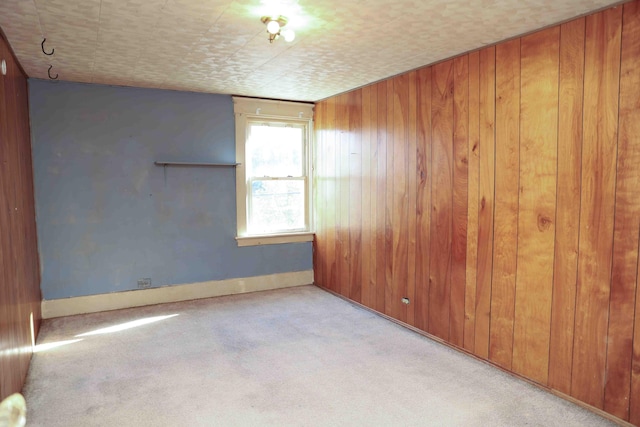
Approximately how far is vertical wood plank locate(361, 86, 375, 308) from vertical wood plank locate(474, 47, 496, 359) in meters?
1.31

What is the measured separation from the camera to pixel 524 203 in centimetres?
268

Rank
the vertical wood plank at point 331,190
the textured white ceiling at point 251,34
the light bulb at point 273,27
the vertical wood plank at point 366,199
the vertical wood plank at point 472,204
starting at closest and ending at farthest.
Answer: the textured white ceiling at point 251,34
the light bulb at point 273,27
the vertical wood plank at point 472,204
the vertical wood plank at point 366,199
the vertical wood plank at point 331,190

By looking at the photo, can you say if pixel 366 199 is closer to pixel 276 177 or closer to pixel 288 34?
pixel 276 177

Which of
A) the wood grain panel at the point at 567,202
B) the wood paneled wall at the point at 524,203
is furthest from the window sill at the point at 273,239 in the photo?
the wood grain panel at the point at 567,202

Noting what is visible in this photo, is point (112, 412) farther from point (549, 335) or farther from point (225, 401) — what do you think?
point (549, 335)

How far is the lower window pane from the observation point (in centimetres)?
492

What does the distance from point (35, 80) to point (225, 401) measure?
3.46m

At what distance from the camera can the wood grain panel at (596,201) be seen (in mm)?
2211

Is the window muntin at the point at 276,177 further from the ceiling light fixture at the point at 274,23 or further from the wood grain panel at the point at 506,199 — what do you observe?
the wood grain panel at the point at 506,199

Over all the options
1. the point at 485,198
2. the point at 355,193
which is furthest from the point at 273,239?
the point at 485,198

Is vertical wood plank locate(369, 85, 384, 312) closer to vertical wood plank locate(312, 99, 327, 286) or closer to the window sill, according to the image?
vertical wood plank locate(312, 99, 327, 286)

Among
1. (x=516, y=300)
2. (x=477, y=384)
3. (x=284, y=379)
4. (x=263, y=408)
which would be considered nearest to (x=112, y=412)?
(x=263, y=408)

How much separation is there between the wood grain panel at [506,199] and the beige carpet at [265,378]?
30 cm

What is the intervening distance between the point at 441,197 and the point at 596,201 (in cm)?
116
